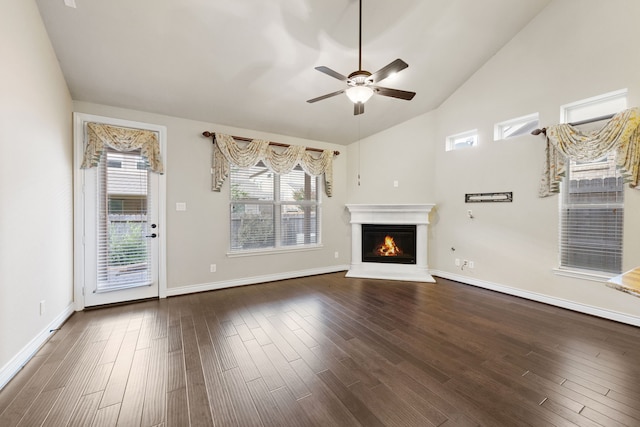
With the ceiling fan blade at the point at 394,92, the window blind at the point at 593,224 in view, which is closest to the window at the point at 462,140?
the window blind at the point at 593,224

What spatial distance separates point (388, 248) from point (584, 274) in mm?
2664

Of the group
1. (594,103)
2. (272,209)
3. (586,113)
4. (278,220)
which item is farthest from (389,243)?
(594,103)

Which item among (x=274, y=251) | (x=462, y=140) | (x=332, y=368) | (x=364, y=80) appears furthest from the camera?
(x=274, y=251)

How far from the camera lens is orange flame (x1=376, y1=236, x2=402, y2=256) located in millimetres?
4934

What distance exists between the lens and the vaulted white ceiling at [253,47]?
247 cm

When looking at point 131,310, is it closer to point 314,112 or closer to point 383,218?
point 314,112

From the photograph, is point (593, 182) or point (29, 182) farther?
point (593, 182)

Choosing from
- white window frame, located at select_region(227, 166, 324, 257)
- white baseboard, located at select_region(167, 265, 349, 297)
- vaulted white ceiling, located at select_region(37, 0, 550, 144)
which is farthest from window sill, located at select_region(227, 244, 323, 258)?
vaulted white ceiling, located at select_region(37, 0, 550, 144)

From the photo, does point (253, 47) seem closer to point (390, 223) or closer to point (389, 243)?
point (390, 223)

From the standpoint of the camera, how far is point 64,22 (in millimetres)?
2373

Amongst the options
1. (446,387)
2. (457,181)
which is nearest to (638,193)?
(457,181)

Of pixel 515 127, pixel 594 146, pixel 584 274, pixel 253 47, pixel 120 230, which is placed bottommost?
pixel 584 274

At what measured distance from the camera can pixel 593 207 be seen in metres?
3.03

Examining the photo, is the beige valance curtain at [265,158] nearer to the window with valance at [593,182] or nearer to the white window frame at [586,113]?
the window with valance at [593,182]
